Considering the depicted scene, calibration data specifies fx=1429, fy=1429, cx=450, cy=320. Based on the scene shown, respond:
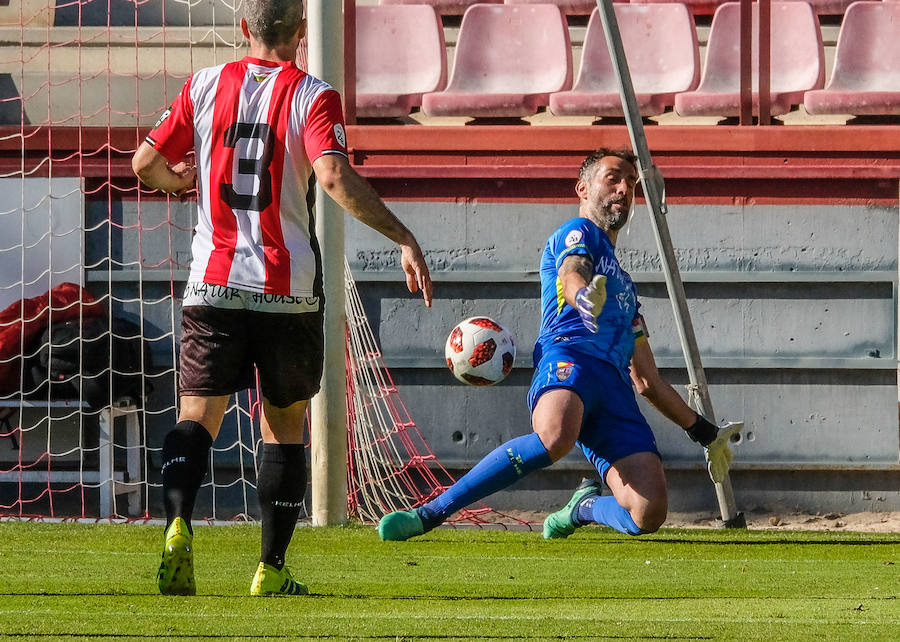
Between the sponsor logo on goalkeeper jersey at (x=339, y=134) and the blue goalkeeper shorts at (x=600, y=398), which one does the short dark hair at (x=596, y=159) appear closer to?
the blue goalkeeper shorts at (x=600, y=398)

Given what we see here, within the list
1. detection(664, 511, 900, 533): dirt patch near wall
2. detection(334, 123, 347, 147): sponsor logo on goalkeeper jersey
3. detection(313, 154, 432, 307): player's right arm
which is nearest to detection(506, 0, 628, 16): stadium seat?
detection(664, 511, 900, 533): dirt patch near wall

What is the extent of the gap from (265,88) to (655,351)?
500 centimetres

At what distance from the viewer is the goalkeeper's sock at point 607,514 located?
5.47 m

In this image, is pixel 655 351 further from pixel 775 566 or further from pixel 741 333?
pixel 775 566

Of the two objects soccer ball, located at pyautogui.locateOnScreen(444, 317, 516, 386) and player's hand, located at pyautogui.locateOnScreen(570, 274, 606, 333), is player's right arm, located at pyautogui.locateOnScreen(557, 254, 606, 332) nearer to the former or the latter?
player's hand, located at pyautogui.locateOnScreen(570, 274, 606, 333)

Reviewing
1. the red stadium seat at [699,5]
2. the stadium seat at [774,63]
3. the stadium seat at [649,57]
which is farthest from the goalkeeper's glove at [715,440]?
the red stadium seat at [699,5]

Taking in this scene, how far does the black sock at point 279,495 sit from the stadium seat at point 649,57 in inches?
241

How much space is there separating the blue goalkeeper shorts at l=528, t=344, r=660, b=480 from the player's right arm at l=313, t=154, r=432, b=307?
134cm

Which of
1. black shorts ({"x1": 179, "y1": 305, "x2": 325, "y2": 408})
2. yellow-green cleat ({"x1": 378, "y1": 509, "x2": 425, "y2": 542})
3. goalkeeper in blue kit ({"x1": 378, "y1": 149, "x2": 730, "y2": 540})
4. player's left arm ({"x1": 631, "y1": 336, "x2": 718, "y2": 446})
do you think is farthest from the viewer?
player's left arm ({"x1": 631, "y1": 336, "x2": 718, "y2": 446})

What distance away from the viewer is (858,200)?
8766 millimetres

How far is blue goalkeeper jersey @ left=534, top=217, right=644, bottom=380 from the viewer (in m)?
5.30

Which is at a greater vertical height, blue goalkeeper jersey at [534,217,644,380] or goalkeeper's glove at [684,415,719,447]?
blue goalkeeper jersey at [534,217,644,380]

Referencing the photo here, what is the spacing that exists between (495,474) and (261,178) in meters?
1.63

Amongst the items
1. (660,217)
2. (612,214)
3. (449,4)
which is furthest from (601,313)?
(449,4)
